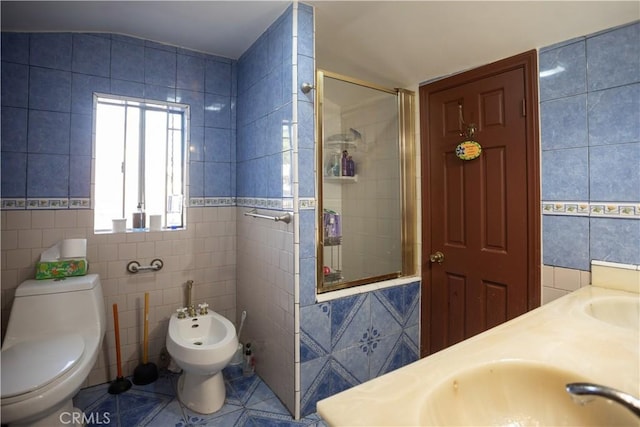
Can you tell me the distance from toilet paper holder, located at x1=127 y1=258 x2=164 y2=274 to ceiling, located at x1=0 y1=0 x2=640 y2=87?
4.58ft

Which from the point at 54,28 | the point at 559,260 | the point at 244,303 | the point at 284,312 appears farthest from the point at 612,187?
the point at 54,28

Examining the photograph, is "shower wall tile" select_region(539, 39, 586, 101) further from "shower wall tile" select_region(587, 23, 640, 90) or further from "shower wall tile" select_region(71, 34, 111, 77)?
"shower wall tile" select_region(71, 34, 111, 77)

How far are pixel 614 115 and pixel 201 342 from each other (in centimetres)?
240

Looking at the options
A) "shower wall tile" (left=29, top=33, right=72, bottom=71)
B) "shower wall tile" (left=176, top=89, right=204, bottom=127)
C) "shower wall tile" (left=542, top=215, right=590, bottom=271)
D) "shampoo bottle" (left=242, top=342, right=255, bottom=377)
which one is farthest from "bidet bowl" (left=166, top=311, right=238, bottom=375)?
"shower wall tile" (left=542, top=215, right=590, bottom=271)

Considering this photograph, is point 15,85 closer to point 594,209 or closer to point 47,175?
point 47,175

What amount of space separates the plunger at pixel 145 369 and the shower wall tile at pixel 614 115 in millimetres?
2584

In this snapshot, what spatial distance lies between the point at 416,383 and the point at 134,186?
2131 millimetres

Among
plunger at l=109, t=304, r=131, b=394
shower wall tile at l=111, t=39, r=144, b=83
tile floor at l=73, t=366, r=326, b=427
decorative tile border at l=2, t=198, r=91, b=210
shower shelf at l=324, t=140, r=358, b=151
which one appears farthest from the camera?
shower shelf at l=324, t=140, r=358, b=151

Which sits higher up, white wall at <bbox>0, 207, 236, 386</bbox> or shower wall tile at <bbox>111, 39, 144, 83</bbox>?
shower wall tile at <bbox>111, 39, 144, 83</bbox>

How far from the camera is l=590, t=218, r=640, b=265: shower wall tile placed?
1.41 m

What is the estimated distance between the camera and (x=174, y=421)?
1643 millimetres

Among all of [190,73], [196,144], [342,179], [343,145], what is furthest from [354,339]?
[190,73]

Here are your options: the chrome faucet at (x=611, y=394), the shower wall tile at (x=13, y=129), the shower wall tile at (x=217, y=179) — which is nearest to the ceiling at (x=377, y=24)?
the shower wall tile at (x=13, y=129)

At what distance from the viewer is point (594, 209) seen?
151 cm
